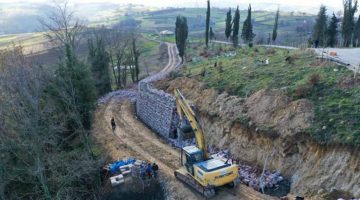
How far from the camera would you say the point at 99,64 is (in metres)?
55.2

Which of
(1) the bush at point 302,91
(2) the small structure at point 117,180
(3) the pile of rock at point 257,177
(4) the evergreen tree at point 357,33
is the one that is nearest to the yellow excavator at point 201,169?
(3) the pile of rock at point 257,177

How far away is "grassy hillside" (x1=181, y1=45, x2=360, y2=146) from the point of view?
22.4m

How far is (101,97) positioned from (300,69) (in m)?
31.5

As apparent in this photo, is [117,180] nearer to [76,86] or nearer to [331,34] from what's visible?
[76,86]

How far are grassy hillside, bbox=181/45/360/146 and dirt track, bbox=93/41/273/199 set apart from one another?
256 inches

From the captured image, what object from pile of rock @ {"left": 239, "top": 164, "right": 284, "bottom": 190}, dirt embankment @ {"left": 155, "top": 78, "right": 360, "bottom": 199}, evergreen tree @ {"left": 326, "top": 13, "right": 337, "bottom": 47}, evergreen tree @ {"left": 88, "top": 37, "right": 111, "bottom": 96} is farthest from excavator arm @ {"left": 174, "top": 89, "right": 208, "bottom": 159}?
evergreen tree @ {"left": 326, "top": 13, "right": 337, "bottom": 47}

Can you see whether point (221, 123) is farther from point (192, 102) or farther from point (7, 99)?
point (7, 99)

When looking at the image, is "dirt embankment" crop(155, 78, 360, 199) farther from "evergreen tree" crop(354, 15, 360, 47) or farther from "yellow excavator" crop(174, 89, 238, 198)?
"evergreen tree" crop(354, 15, 360, 47)

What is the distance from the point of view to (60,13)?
31844mm

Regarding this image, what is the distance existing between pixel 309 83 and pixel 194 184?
12490mm

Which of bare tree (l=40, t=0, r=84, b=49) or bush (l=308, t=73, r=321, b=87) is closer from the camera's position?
bush (l=308, t=73, r=321, b=87)

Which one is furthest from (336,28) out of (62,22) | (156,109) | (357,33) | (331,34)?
(62,22)

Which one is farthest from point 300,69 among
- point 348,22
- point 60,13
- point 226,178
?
point 348,22

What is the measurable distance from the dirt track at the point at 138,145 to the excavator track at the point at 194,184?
423 mm
